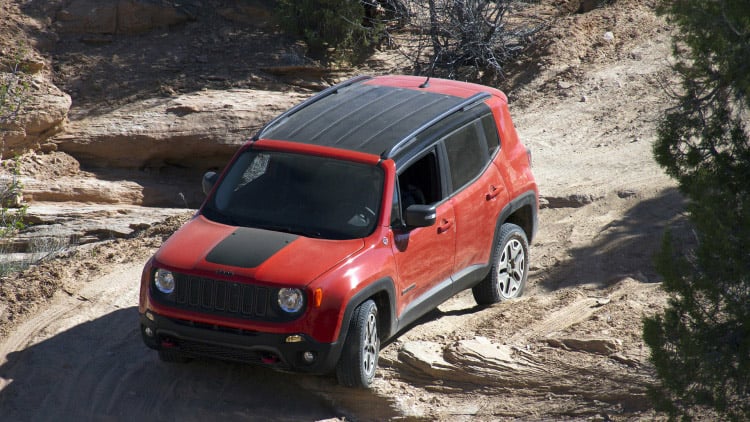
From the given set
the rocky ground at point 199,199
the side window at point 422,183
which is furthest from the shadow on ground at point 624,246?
the side window at point 422,183

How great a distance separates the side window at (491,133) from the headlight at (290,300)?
2.58m

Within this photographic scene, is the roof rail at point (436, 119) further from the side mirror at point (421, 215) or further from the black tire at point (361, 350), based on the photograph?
the black tire at point (361, 350)

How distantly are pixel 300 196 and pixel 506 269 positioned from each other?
2333 millimetres

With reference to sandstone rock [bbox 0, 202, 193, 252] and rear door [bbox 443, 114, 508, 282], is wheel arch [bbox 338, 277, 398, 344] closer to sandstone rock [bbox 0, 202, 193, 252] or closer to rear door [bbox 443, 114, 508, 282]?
rear door [bbox 443, 114, 508, 282]

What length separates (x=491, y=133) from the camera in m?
7.95

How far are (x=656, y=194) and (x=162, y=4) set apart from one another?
32.7 feet

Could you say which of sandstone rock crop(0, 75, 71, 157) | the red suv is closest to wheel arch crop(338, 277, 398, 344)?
the red suv

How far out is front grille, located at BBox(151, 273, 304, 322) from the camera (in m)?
6.11

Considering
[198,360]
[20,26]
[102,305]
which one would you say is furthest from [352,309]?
[20,26]

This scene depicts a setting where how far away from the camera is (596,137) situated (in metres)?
12.9

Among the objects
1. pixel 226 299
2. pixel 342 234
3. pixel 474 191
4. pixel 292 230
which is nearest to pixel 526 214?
pixel 474 191

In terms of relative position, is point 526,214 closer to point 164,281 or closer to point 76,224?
point 164,281

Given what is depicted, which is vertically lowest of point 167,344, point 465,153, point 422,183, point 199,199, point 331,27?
point 199,199

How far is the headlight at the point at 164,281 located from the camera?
20.9 feet
